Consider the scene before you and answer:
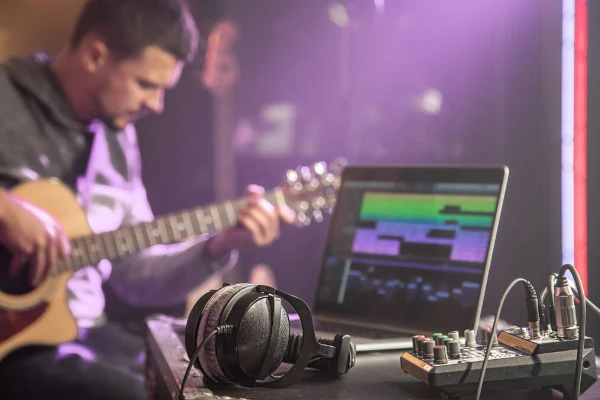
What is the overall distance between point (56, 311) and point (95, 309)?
0.47 feet

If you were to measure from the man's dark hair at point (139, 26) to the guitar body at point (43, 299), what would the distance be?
452 millimetres

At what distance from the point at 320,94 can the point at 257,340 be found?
4.74ft

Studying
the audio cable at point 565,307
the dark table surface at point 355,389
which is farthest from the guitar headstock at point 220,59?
the audio cable at point 565,307

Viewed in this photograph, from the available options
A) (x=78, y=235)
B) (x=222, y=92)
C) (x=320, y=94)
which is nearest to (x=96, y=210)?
(x=78, y=235)

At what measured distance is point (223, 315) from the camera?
711mm

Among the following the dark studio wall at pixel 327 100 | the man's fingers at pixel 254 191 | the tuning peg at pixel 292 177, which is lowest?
the man's fingers at pixel 254 191

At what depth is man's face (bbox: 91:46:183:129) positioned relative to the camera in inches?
74.2

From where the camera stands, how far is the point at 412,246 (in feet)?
3.59

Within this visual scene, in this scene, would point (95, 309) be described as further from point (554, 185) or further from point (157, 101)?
point (554, 185)

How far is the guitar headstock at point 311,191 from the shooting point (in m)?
1.85

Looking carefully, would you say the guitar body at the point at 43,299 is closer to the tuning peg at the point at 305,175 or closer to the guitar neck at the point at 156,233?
the guitar neck at the point at 156,233

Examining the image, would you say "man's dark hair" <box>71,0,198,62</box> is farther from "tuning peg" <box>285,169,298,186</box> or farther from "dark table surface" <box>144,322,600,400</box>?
"dark table surface" <box>144,322,600,400</box>

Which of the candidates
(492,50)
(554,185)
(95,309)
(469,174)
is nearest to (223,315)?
(469,174)

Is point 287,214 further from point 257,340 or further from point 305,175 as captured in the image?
point 257,340
